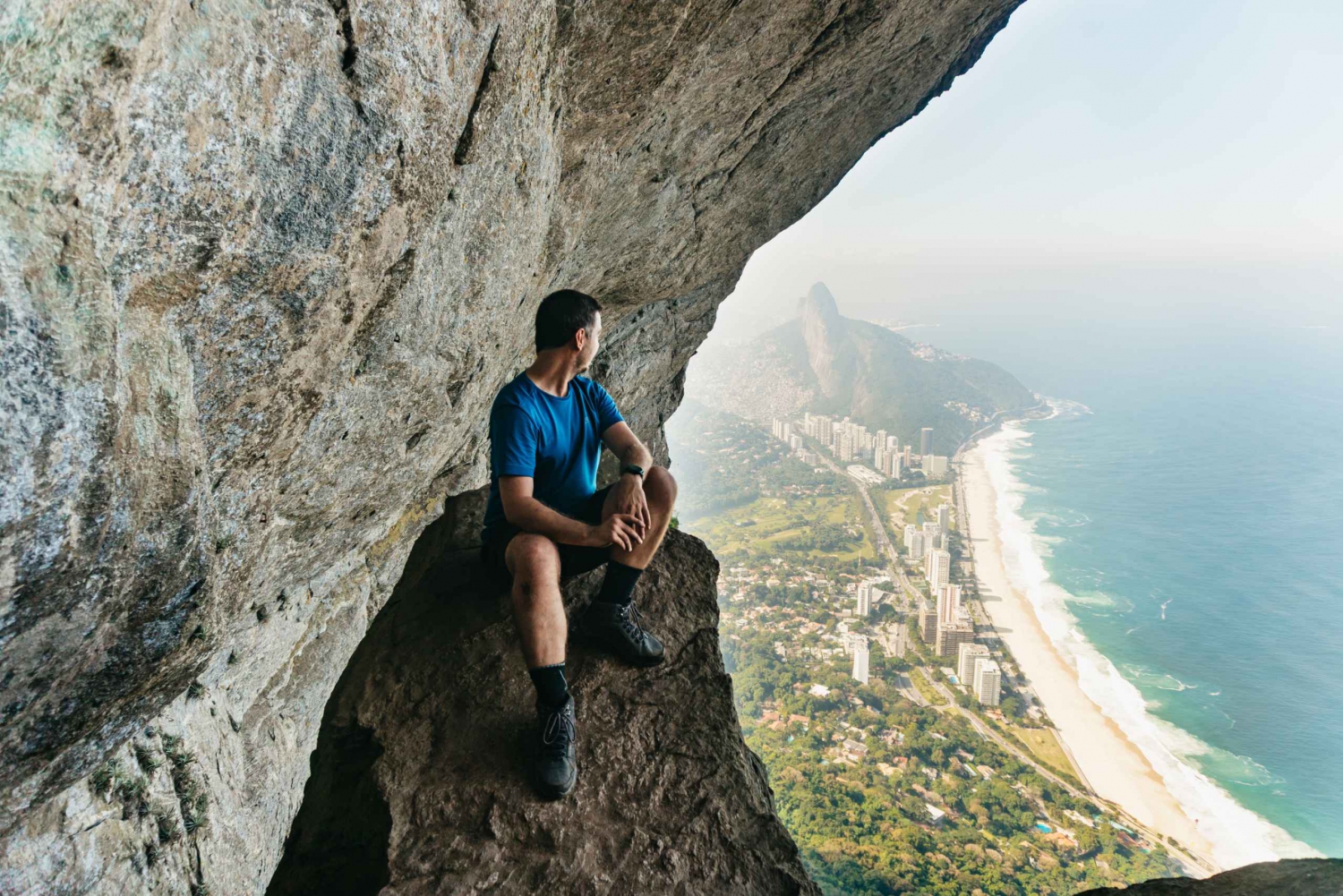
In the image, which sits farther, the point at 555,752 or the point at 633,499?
the point at 633,499

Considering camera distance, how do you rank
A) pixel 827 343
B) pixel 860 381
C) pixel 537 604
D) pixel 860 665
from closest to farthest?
pixel 537 604, pixel 860 665, pixel 860 381, pixel 827 343

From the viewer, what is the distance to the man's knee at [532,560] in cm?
343

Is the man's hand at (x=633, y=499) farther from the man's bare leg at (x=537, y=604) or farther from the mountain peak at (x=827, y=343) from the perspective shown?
the mountain peak at (x=827, y=343)

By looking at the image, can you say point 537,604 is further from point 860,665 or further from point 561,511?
point 860,665

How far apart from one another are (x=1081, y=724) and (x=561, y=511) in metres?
28.6

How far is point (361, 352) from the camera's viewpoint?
409cm

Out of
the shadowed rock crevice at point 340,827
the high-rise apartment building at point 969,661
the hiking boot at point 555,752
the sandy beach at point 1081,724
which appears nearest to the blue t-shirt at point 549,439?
the hiking boot at point 555,752

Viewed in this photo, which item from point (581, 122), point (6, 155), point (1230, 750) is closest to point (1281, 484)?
point (1230, 750)

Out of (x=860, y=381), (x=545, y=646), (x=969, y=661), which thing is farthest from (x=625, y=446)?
(x=860, y=381)

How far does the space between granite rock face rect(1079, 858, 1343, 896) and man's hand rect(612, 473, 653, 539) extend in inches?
98.4

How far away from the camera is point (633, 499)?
12.6ft

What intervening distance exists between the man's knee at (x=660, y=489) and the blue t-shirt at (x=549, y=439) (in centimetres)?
40

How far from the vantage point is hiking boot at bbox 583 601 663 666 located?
4156 millimetres

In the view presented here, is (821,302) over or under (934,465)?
over
